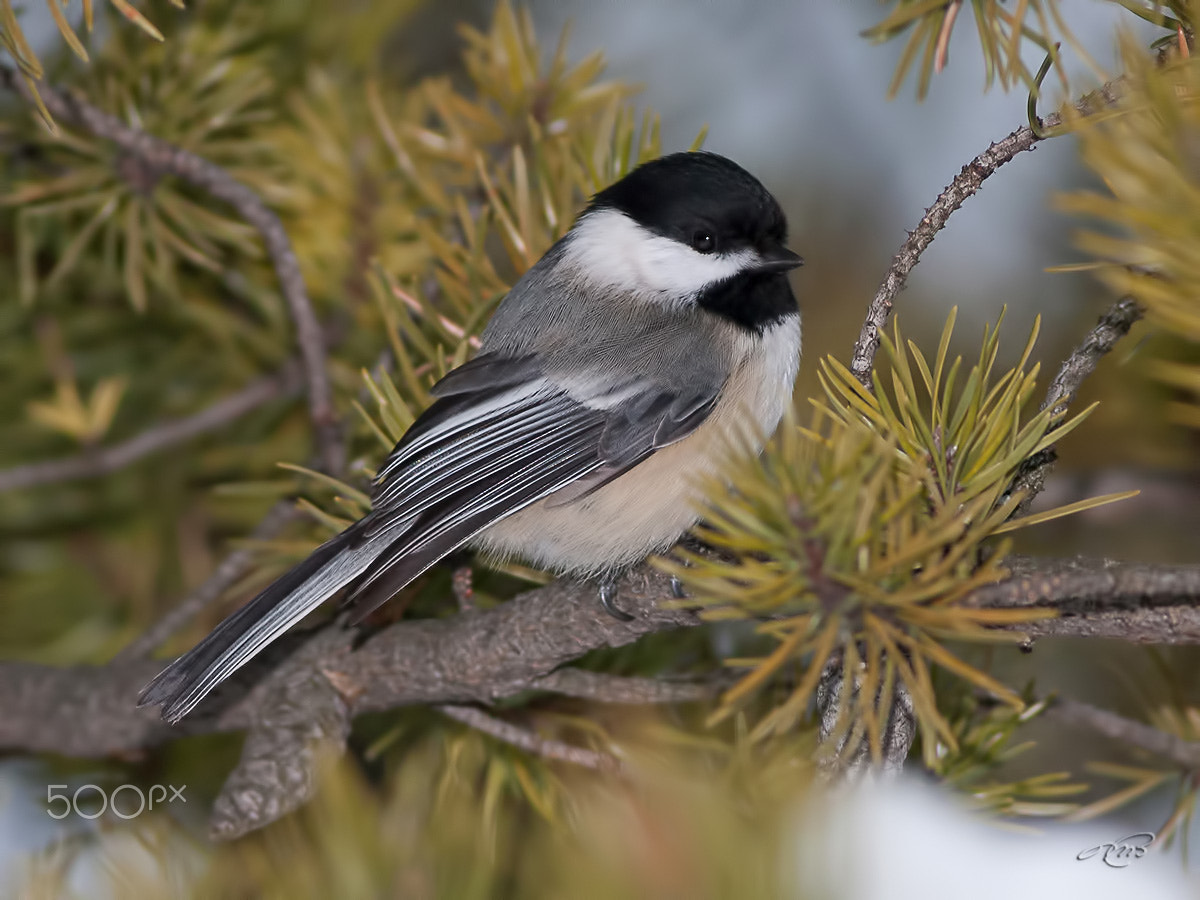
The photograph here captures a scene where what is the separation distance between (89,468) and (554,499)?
0.36 meters

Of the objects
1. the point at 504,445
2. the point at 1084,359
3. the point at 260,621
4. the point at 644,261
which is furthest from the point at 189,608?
the point at 1084,359

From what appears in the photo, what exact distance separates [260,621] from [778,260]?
512mm

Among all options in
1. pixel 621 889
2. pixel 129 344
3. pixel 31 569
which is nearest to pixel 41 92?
pixel 129 344

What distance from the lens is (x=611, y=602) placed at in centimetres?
65

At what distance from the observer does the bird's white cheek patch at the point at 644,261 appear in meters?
0.93

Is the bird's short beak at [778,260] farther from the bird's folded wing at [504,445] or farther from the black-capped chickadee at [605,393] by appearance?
the bird's folded wing at [504,445]

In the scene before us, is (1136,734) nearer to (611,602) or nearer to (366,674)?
(611,602)

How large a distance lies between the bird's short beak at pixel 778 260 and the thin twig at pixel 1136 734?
428 mm

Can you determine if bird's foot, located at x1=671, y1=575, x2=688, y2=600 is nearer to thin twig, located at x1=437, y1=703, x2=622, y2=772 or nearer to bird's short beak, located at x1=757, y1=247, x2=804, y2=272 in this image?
thin twig, located at x1=437, y1=703, x2=622, y2=772

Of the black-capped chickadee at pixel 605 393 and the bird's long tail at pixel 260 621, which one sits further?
the black-capped chickadee at pixel 605 393

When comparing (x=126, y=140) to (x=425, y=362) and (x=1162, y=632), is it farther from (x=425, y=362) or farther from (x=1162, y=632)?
(x=1162, y=632)

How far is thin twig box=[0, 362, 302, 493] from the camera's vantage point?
2.68 feet

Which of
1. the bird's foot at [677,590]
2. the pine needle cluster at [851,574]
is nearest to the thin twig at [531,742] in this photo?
the bird's foot at [677,590]
